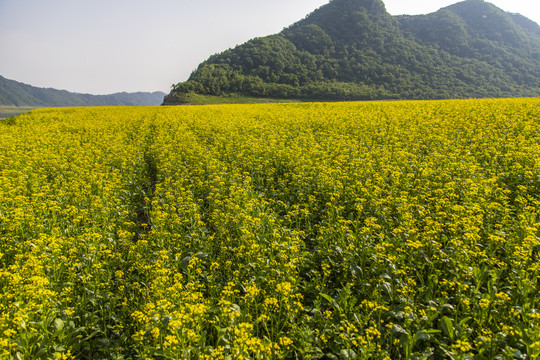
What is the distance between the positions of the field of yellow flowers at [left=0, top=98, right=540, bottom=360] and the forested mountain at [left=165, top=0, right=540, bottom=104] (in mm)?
97905

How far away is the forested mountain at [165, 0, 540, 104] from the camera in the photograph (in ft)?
397

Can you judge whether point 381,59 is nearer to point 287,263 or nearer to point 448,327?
point 287,263

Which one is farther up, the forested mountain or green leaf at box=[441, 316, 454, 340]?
the forested mountain

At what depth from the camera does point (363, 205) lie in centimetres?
656

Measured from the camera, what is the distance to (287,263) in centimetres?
427

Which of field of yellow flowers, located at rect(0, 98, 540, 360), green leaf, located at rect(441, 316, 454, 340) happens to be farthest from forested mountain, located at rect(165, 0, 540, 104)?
green leaf, located at rect(441, 316, 454, 340)

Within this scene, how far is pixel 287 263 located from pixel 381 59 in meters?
169

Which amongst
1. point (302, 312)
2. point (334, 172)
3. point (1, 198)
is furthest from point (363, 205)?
point (1, 198)

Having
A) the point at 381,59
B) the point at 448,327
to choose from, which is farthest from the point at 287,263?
the point at 381,59

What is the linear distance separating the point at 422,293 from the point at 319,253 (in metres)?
1.65

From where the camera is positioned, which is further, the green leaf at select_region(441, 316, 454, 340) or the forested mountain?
the forested mountain

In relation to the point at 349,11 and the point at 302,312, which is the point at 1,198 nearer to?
the point at 302,312

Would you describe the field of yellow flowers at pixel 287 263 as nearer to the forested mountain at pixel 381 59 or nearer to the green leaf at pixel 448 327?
the green leaf at pixel 448 327

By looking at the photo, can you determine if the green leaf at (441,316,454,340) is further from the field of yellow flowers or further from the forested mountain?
the forested mountain
